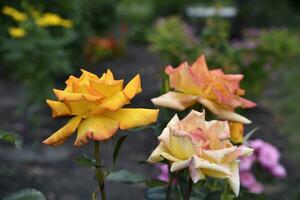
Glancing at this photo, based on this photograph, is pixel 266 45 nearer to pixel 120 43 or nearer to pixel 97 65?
pixel 97 65

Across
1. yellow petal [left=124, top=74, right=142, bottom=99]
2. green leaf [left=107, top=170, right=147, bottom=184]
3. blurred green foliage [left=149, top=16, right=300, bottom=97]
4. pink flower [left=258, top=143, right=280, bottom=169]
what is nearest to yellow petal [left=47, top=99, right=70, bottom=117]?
yellow petal [left=124, top=74, right=142, bottom=99]

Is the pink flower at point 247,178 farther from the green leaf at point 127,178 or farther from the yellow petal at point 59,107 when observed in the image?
the yellow petal at point 59,107

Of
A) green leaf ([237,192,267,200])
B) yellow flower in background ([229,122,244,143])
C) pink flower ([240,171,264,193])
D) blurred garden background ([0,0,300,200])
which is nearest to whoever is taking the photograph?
green leaf ([237,192,267,200])

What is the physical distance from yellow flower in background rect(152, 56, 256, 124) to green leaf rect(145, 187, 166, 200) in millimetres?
183

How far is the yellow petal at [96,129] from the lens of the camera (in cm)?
98

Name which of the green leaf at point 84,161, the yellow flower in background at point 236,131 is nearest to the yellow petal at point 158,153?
the green leaf at point 84,161

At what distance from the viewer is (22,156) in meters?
4.65

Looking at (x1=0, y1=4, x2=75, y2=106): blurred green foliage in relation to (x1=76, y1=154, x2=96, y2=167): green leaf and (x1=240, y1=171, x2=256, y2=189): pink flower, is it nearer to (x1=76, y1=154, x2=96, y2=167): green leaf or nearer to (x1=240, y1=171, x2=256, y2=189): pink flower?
(x1=240, y1=171, x2=256, y2=189): pink flower

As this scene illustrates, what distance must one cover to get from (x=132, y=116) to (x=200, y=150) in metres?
0.12

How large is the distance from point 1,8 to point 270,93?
12.4 ft

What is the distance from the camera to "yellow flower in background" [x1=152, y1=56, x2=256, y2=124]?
50.4 inches

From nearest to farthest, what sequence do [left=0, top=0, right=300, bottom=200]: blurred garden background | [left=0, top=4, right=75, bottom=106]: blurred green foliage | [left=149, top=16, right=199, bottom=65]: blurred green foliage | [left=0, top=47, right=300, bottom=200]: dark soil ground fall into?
[left=0, top=47, right=300, bottom=200]: dark soil ground, [left=0, top=0, right=300, bottom=200]: blurred garden background, [left=0, top=4, right=75, bottom=106]: blurred green foliage, [left=149, top=16, right=199, bottom=65]: blurred green foliage

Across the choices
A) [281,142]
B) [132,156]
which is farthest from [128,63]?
[132,156]

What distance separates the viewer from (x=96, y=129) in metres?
0.99
